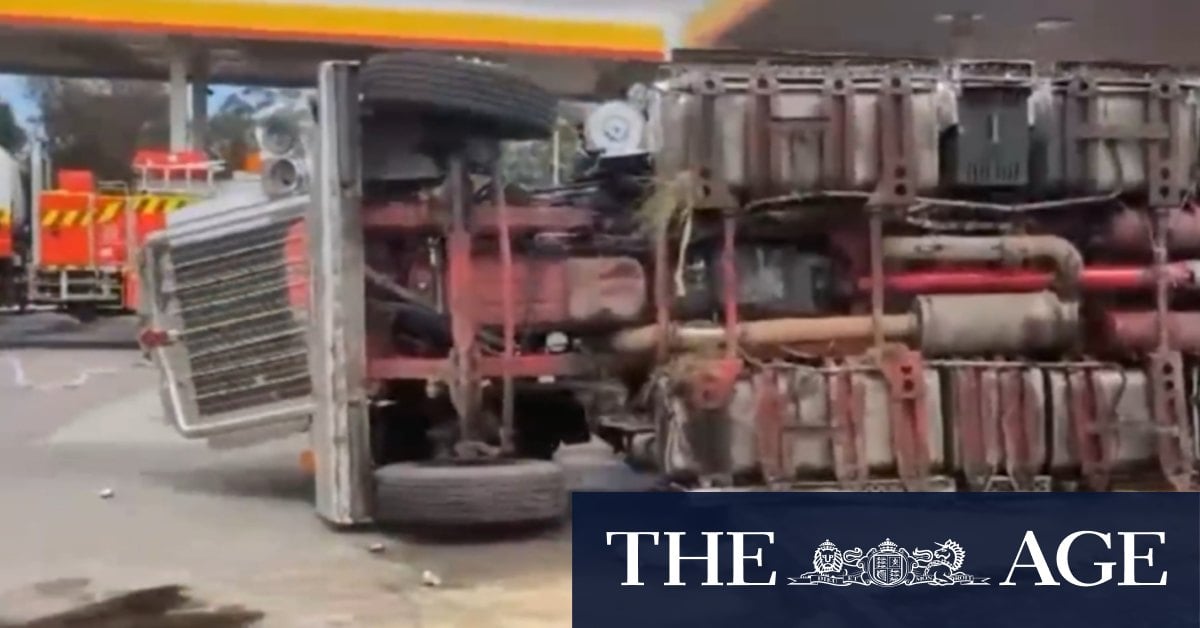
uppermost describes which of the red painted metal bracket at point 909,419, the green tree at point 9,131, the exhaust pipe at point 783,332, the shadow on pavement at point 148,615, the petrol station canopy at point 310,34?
the petrol station canopy at point 310,34

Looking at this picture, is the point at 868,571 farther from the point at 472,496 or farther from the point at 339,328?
the point at 339,328

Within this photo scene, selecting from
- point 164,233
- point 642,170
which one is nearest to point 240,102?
point 164,233

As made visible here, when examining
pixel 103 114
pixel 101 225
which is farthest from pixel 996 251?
pixel 101 225

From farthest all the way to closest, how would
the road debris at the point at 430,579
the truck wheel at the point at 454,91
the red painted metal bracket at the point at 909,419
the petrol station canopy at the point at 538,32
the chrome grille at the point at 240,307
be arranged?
the chrome grille at the point at 240,307, the red painted metal bracket at the point at 909,419, the truck wheel at the point at 454,91, the petrol station canopy at the point at 538,32, the road debris at the point at 430,579

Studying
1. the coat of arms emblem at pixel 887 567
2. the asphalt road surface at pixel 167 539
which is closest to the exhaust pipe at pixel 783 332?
the asphalt road surface at pixel 167 539

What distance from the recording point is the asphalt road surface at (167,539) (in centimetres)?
184

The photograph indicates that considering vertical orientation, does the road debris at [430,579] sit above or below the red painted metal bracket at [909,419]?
below

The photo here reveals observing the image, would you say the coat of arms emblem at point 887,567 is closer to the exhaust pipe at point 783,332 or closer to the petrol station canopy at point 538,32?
the exhaust pipe at point 783,332

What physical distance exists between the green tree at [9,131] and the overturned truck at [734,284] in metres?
0.33

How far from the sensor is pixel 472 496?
2.22 meters

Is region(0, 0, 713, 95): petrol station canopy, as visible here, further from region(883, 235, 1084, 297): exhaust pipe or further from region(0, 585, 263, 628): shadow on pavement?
region(0, 585, 263, 628): shadow on pavement

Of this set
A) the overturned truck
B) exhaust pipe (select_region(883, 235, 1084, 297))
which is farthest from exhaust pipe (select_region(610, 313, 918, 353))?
exhaust pipe (select_region(883, 235, 1084, 297))

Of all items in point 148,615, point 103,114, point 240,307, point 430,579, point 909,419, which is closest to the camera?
point 148,615

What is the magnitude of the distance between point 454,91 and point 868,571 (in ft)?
3.26
